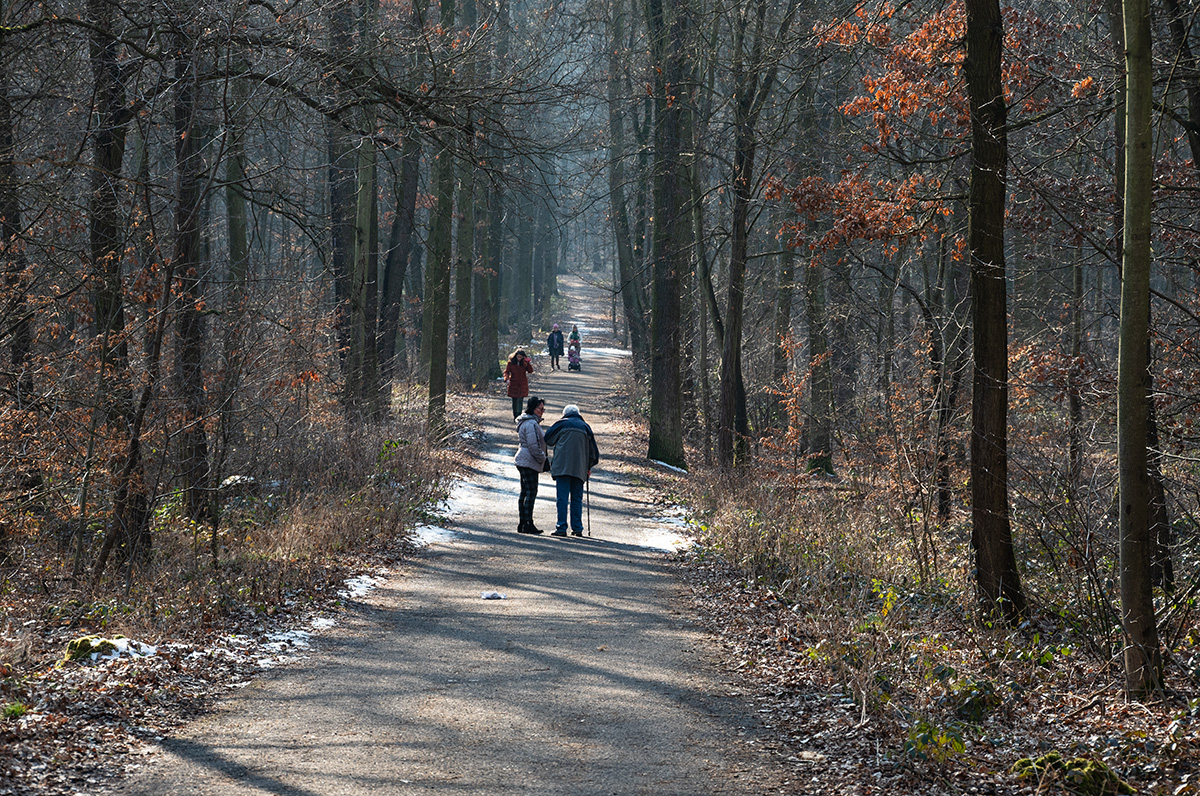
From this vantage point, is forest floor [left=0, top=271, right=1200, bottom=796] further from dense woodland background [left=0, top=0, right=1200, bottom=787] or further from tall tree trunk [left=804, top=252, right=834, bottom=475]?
tall tree trunk [left=804, top=252, right=834, bottom=475]

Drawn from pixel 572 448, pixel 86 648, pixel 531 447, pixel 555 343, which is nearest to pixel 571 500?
pixel 572 448

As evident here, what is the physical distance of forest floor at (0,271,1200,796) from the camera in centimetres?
493

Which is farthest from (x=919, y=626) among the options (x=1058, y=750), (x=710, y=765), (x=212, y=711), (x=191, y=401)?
(x=191, y=401)

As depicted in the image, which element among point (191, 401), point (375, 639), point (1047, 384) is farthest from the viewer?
point (1047, 384)

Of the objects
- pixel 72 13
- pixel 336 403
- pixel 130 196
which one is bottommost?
pixel 336 403

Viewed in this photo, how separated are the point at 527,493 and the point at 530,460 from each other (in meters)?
0.47

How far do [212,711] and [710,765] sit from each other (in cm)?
299

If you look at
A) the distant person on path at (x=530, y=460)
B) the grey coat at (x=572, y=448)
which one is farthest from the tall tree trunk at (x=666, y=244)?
the distant person on path at (x=530, y=460)

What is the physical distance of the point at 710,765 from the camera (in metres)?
5.29

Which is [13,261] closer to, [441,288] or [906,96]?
A: [906,96]

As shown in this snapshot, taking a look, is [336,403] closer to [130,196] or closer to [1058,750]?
[130,196]

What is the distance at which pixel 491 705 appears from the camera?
618 cm

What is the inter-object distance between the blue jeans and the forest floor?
12.3 ft

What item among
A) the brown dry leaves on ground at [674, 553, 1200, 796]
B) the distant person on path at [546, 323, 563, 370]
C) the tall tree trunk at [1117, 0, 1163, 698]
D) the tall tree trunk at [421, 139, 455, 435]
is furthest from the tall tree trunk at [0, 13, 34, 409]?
the distant person on path at [546, 323, 563, 370]
